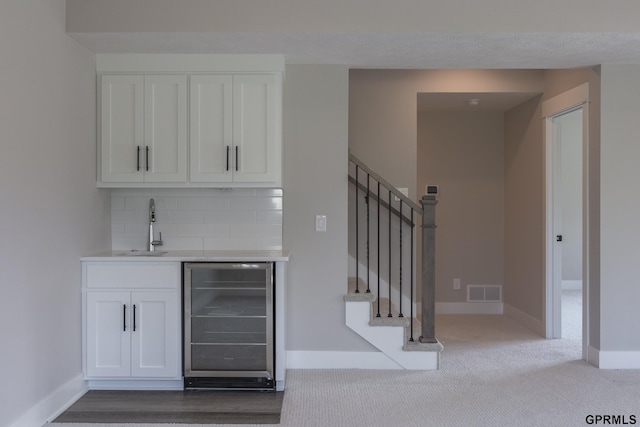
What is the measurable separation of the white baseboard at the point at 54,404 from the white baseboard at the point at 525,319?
13.3 feet

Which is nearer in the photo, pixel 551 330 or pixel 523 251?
pixel 551 330

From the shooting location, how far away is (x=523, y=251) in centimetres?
522

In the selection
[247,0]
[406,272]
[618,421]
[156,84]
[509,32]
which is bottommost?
[618,421]

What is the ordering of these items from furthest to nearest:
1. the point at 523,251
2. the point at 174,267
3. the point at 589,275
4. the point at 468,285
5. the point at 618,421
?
the point at 468,285
the point at 523,251
the point at 589,275
the point at 174,267
the point at 618,421

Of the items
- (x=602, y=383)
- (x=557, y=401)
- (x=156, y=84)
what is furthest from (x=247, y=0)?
(x=602, y=383)

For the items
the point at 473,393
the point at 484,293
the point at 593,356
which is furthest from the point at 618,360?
the point at 484,293

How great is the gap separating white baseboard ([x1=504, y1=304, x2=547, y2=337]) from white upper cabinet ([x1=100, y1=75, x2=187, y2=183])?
12.0 feet

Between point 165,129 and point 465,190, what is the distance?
3.63 metres

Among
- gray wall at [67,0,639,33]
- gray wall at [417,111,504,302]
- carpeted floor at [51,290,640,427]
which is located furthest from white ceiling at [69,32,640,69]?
carpeted floor at [51,290,640,427]

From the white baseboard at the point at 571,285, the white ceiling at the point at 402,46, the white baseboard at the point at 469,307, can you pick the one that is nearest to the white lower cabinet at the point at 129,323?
the white ceiling at the point at 402,46

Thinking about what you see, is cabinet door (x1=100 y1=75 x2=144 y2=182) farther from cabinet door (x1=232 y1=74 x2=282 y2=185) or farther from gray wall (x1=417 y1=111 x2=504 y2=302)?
gray wall (x1=417 y1=111 x2=504 y2=302)

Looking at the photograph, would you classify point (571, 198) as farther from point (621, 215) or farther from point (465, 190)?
point (621, 215)

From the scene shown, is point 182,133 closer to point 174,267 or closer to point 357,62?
point 174,267

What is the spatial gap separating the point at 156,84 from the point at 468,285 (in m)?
4.08
